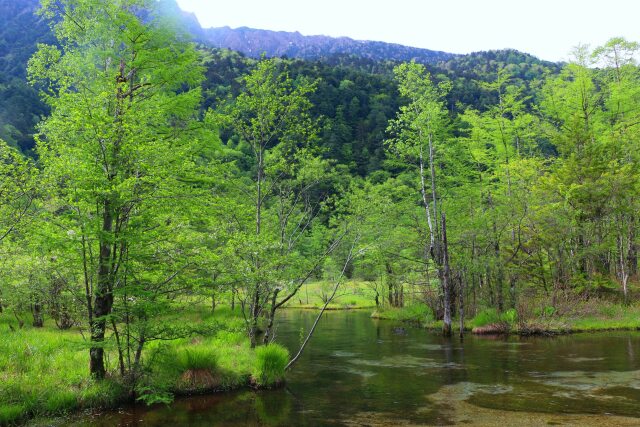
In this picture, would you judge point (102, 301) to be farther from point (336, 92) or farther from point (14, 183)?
point (336, 92)

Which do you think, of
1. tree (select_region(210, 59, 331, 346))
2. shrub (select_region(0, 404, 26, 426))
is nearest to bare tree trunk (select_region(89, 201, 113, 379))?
shrub (select_region(0, 404, 26, 426))

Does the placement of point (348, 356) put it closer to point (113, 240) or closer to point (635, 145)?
point (113, 240)

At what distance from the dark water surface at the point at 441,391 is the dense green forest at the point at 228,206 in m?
1.52

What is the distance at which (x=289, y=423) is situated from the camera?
445 inches

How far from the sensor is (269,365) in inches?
588

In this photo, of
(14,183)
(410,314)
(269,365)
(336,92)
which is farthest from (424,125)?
(336,92)

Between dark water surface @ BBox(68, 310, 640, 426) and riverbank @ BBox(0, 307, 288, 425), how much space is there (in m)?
0.64

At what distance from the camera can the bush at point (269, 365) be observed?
14844 millimetres

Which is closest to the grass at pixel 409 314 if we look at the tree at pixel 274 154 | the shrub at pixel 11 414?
the tree at pixel 274 154

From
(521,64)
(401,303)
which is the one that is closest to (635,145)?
(401,303)

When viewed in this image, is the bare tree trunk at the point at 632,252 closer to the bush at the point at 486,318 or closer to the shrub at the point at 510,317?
the shrub at the point at 510,317

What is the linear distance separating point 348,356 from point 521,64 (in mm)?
166921

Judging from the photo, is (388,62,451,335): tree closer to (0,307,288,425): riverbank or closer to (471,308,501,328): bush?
(471,308,501,328): bush

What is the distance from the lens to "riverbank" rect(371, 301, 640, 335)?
88.2 feet
